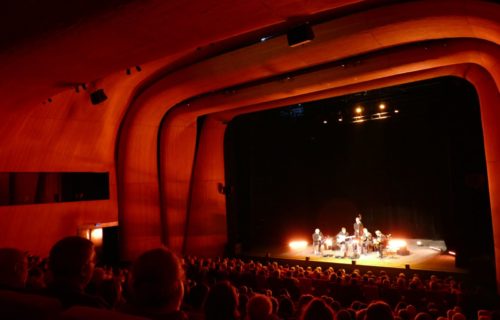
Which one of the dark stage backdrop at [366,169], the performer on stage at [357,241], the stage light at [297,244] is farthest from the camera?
the stage light at [297,244]

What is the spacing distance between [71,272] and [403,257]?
12028mm

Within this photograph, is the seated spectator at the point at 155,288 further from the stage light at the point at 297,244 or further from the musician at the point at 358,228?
the stage light at the point at 297,244

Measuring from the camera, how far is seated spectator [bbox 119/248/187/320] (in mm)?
1674

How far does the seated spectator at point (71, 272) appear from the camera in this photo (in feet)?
6.38

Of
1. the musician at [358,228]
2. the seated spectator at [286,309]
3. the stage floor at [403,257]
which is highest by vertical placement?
the musician at [358,228]

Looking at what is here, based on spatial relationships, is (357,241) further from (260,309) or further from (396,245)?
(260,309)

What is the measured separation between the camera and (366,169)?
1518cm

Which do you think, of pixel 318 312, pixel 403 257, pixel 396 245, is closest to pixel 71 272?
pixel 318 312

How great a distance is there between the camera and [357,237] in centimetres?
1280

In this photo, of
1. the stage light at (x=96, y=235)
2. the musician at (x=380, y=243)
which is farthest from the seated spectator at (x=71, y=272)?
the stage light at (x=96, y=235)

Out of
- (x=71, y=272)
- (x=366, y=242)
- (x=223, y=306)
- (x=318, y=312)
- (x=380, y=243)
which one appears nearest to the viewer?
(x=71, y=272)

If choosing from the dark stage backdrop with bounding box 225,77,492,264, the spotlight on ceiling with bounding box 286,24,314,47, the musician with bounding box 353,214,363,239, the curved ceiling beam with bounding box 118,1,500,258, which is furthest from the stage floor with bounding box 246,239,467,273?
the spotlight on ceiling with bounding box 286,24,314,47

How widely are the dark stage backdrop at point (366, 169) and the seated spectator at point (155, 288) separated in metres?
10.6

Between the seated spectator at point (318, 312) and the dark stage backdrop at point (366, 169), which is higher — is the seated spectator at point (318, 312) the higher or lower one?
the lower one
